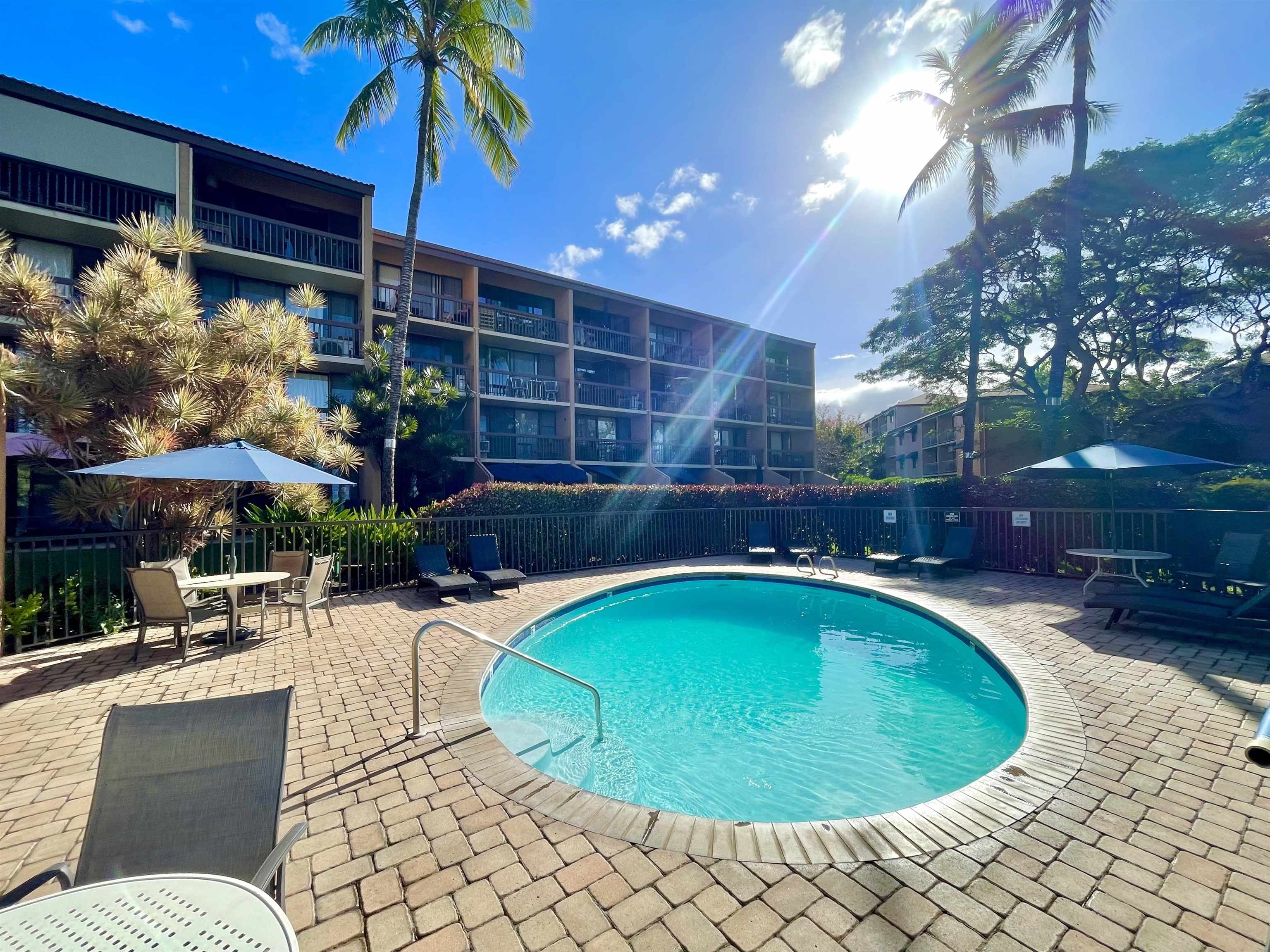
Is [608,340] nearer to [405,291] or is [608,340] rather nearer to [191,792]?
[405,291]

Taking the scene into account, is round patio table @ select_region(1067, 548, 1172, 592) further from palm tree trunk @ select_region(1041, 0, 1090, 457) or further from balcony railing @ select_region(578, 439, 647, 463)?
balcony railing @ select_region(578, 439, 647, 463)

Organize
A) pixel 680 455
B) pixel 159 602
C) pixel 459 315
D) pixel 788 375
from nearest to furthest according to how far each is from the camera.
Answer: pixel 159 602 < pixel 459 315 < pixel 680 455 < pixel 788 375

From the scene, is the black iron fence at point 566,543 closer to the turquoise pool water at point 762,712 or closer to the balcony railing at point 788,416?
the turquoise pool water at point 762,712

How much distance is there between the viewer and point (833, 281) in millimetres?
21078

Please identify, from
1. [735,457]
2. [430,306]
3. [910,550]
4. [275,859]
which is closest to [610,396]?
[735,457]

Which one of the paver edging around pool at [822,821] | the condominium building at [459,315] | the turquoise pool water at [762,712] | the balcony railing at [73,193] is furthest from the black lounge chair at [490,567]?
the balcony railing at [73,193]

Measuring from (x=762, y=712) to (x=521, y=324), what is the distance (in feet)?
62.3

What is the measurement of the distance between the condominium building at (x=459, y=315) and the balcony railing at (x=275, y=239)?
46 millimetres

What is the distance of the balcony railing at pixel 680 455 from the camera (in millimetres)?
24719

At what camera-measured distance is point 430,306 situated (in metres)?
18.7

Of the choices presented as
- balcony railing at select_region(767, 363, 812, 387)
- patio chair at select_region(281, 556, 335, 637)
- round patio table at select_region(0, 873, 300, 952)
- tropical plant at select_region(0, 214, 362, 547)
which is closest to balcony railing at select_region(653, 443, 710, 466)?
balcony railing at select_region(767, 363, 812, 387)

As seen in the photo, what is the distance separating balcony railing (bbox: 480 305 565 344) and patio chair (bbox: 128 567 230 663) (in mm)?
15645

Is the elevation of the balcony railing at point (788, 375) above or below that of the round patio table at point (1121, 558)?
above

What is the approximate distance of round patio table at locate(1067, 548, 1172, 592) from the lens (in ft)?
24.1
